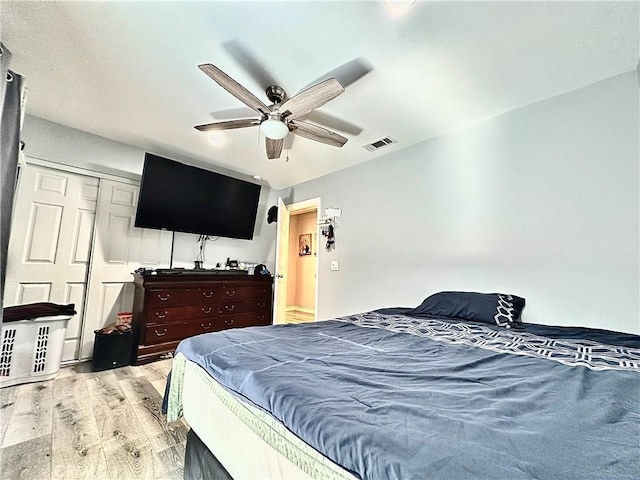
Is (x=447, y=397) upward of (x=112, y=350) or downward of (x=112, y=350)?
upward

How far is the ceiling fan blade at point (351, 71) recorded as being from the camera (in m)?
1.96

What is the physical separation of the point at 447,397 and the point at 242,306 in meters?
3.43

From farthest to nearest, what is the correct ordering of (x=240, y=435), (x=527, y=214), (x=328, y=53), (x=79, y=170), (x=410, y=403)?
(x=79, y=170) → (x=527, y=214) → (x=328, y=53) → (x=240, y=435) → (x=410, y=403)

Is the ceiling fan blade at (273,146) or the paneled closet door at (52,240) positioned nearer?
the ceiling fan blade at (273,146)

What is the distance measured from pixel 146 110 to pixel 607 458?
138 inches

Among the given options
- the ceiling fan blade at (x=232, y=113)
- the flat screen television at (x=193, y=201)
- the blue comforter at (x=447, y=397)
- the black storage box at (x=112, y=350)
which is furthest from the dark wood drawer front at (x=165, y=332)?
the ceiling fan blade at (x=232, y=113)

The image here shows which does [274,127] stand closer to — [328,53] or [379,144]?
[328,53]

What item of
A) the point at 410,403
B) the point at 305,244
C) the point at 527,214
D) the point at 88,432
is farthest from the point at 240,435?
the point at 305,244

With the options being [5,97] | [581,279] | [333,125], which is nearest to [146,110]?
[5,97]

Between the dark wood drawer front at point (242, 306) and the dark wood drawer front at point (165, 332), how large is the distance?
0.50 meters

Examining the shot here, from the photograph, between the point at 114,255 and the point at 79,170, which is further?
the point at 114,255

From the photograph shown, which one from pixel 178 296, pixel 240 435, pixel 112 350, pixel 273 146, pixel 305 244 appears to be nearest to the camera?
pixel 240 435

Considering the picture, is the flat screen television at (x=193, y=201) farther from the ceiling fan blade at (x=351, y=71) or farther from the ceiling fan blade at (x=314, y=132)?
the ceiling fan blade at (x=351, y=71)

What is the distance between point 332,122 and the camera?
8.93 feet
